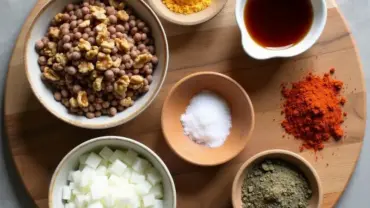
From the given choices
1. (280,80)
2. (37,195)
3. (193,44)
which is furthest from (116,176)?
(280,80)

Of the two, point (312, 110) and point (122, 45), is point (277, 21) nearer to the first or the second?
point (312, 110)

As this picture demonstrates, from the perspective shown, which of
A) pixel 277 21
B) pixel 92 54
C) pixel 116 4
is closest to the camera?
pixel 92 54

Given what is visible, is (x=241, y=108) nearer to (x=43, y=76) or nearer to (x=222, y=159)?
(x=222, y=159)

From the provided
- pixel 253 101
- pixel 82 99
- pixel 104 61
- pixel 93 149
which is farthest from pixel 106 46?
pixel 253 101

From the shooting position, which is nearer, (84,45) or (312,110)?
(84,45)

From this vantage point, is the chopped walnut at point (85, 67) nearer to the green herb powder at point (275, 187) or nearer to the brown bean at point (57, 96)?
the brown bean at point (57, 96)

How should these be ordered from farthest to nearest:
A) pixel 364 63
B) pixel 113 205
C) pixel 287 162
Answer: pixel 364 63 → pixel 287 162 → pixel 113 205

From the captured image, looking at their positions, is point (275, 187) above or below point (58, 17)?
below
